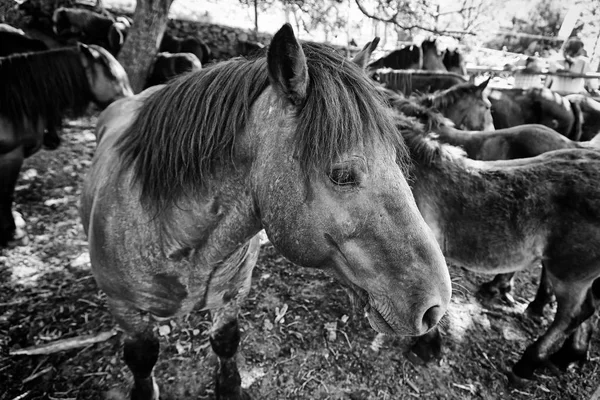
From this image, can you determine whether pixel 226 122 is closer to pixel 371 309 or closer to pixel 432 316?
pixel 371 309

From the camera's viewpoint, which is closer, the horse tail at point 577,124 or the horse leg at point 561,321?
the horse leg at point 561,321

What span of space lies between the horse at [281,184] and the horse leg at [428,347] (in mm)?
2042

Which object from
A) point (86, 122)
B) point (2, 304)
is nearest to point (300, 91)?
point (2, 304)

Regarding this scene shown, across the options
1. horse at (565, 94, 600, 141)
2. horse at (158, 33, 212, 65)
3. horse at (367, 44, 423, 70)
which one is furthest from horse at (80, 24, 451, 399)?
horse at (158, 33, 212, 65)

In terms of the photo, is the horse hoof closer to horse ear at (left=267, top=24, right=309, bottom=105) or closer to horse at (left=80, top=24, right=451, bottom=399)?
horse at (left=80, top=24, right=451, bottom=399)

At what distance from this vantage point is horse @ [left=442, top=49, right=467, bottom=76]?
1009 cm

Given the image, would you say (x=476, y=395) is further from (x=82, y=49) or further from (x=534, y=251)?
(x=82, y=49)

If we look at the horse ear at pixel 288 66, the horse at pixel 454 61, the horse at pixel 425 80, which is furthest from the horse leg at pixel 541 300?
the horse at pixel 454 61

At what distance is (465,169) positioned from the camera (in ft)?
9.16

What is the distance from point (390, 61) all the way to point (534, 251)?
27.9 ft

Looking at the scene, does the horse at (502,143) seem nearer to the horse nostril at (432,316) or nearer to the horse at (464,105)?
the horse at (464,105)

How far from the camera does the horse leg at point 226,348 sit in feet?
7.23

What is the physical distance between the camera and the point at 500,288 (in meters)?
3.71

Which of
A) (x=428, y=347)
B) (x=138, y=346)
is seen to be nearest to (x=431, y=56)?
(x=428, y=347)
